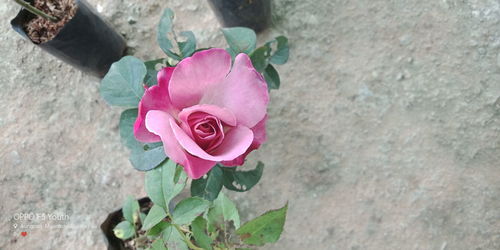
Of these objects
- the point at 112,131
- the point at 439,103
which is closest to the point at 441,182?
the point at 439,103

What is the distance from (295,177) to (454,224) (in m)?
0.49

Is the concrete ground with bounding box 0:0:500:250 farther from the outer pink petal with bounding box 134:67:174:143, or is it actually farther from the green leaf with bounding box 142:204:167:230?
the outer pink petal with bounding box 134:67:174:143

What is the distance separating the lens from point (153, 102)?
25.6 inches

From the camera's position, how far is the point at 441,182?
1377 mm

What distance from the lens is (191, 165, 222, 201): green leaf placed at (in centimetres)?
90

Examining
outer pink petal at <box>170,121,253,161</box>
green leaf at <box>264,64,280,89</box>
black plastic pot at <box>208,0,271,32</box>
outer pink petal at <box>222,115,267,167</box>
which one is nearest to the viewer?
outer pink petal at <box>170,121,253,161</box>

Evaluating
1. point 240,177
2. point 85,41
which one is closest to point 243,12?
point 85,41

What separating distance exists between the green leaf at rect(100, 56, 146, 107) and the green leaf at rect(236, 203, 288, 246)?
32 centimetres

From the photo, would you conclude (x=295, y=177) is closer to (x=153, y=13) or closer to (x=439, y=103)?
(x=439, y=103)

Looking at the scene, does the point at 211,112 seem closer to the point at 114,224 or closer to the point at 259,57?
the point at 259,57

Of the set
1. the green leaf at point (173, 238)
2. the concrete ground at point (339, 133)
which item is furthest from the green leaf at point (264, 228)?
the concrete ground at point (339, 133)

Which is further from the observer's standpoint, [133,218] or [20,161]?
[20,161]

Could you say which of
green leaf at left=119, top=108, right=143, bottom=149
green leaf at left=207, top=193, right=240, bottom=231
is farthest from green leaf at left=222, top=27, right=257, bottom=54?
green leaf at left=207, top=193, right=240, bottom=231

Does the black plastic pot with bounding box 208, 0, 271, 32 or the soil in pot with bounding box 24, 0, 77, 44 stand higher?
the soil in pot with bounding box 24, 0, 77, 44
